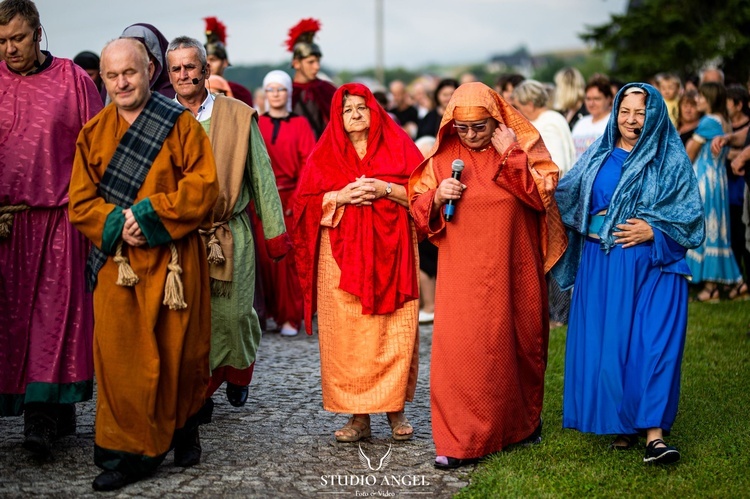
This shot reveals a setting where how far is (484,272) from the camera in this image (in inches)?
240

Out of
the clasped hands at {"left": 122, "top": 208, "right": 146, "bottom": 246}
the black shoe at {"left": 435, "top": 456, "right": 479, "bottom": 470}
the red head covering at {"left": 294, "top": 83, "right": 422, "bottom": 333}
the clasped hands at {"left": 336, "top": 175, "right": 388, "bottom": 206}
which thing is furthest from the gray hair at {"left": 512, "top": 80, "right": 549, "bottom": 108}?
the clasped hands at {"left": 122, "top": 208, "right": 146, "bottom": 246}

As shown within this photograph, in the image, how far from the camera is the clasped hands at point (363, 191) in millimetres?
6516

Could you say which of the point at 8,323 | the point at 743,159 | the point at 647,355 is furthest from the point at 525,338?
the point at 743,159

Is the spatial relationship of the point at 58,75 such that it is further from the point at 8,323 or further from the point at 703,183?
the point at 703,183

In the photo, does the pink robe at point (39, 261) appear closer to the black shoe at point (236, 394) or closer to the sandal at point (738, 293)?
the black shoe at point (236, 394)

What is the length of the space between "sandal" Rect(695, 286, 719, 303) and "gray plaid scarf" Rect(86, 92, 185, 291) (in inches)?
306

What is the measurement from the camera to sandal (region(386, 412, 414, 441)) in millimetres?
6617

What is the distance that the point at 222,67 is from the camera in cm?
1129

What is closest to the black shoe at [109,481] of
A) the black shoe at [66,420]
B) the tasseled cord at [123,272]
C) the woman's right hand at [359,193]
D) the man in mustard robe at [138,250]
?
the man in mustard robe at [138,250]

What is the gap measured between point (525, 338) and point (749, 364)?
3.19m

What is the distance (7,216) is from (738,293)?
8.37m

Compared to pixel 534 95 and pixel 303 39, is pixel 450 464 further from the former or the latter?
pixel 303 39

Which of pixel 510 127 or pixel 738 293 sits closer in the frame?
pixel 510 127

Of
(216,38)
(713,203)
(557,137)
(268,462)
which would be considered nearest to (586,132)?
(557,137)
